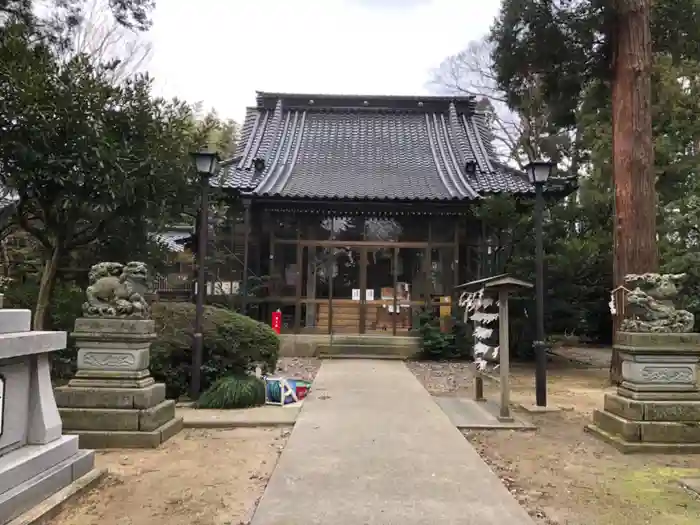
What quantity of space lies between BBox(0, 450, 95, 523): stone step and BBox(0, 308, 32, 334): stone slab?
100 centimetres

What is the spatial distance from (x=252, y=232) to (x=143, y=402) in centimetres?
1019

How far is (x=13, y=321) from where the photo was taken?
401cm

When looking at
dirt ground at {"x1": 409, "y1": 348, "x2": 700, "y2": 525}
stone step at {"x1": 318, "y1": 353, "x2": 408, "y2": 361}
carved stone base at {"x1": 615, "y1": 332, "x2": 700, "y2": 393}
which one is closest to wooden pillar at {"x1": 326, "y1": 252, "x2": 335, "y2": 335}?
stone step at {"x1": 318, "y1": 353, "x2": 408, "y2": 361}

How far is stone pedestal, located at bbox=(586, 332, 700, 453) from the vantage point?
603 centimetres

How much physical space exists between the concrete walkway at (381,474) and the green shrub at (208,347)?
122 cm

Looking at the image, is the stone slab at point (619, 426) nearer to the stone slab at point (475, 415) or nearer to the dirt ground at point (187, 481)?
the stone slab at point (475, 415)

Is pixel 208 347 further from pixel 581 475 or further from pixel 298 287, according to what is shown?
pixel 298 287

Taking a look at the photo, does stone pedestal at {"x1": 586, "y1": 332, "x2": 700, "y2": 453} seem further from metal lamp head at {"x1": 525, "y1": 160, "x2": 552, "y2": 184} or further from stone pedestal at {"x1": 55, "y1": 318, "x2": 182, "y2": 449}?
stone pedestal at {"x1": 55, "y1": 318, "x2": 182, "y2": 449}

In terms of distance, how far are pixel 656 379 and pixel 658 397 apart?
188 mm

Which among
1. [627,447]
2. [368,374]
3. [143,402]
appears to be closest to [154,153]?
[143,402]

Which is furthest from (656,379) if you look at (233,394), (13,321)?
(13,321)

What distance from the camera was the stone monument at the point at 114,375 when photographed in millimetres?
5902

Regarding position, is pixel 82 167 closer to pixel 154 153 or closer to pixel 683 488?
pixel 154 153

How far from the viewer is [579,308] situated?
14430 millimetres
